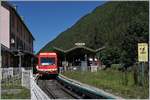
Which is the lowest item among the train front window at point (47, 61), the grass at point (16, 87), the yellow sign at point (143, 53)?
the grass at point (16, 87)

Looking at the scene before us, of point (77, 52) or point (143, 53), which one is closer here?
point (143, 53)

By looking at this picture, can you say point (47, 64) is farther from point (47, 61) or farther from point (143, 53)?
point (143, 53)

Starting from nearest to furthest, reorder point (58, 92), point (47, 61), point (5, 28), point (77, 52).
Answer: point (58, 92)
point (47, 61)
point (5, 28)
point (77, 52)

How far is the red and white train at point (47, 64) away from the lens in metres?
51.0

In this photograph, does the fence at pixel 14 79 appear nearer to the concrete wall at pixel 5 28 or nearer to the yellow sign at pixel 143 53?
the yellow sign at pixel 143 53

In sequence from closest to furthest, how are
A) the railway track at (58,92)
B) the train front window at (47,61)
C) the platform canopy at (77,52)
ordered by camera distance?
the railway track at (58,92), the train front window at (47,61), the platform canopy at (77,52)

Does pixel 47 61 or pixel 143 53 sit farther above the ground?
pixel 143 53

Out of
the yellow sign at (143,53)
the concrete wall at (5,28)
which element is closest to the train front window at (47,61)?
the concrete wall at (5,28)

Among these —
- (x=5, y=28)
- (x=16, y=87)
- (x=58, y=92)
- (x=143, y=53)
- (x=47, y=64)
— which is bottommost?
(x=58, y=92)

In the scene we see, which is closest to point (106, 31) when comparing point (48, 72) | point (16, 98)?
point (48, 72)

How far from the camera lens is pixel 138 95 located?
20250 mm

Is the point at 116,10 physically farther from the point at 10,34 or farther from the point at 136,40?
the point at 10,34

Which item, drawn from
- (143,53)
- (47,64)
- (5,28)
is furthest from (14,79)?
(5,28)

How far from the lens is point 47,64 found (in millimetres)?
51562
